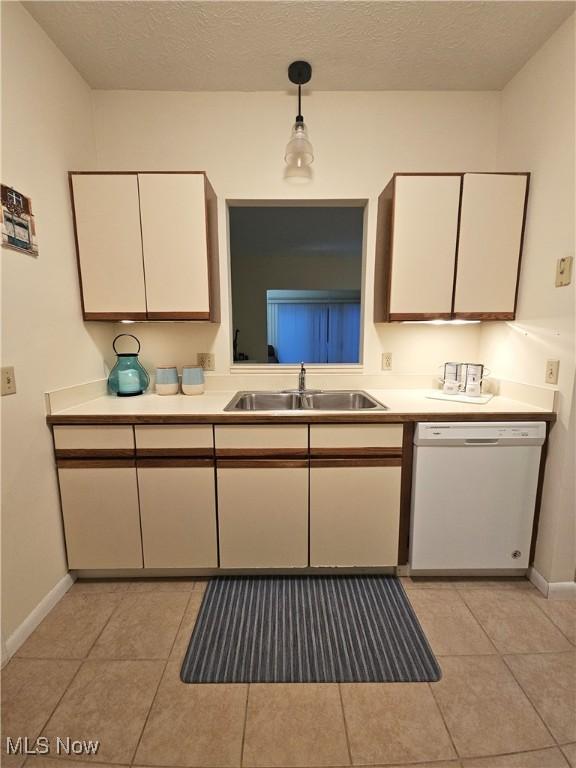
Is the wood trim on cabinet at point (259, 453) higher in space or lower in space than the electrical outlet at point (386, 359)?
lower

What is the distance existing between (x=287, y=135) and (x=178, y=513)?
2.32 m

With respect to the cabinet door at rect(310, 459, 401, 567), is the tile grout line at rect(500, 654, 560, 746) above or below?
below

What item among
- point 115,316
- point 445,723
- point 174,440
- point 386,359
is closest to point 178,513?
point 174,440

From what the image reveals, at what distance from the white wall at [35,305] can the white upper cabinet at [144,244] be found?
4.3 inches

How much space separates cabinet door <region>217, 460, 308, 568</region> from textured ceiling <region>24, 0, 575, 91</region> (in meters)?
2.11

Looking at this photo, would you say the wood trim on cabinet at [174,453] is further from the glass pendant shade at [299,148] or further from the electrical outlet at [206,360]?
the glass pendant shade at [299,148]

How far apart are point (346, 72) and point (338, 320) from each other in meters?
4.20

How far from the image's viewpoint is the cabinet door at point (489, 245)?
174 centimetres

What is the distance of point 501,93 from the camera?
1.96 m

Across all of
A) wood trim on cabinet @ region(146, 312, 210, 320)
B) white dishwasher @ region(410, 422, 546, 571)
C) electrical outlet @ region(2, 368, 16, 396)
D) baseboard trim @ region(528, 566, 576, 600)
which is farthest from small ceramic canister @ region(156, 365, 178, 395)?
baseboard trim @ region(528, 566, 576, 600)

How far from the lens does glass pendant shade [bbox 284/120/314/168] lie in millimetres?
1764

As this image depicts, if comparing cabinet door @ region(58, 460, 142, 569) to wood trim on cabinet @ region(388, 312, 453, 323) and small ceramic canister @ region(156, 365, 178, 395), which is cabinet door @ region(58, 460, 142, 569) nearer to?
small ceramic canister @ region(156, 365, 178, 395)

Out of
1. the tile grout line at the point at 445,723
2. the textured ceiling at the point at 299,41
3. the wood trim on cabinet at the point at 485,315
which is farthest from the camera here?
the wood trim on cabinet at the point at 485,315

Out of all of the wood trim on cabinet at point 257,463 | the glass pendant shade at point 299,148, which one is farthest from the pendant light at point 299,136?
the wood trim on cabinet at point 257,463
